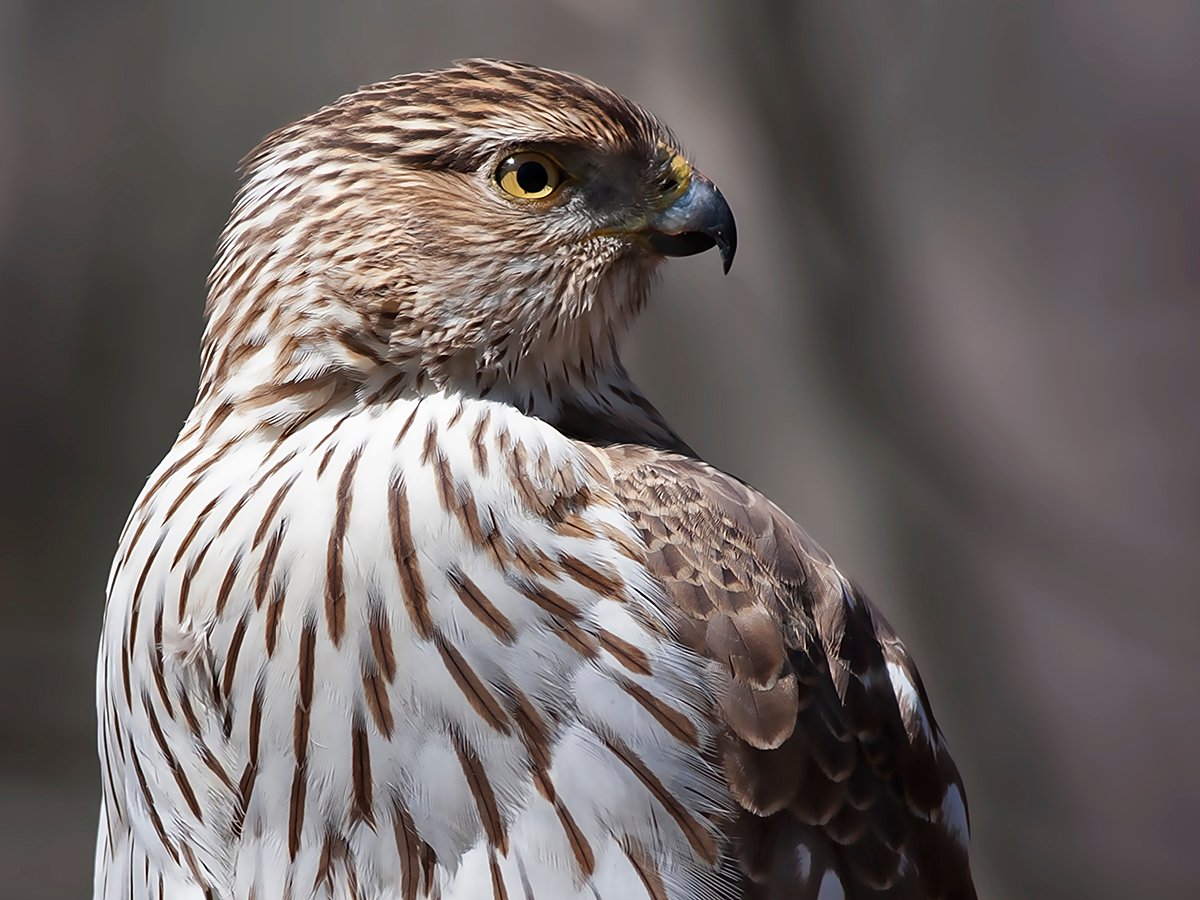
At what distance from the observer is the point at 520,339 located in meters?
1.76

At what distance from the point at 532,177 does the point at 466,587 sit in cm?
56

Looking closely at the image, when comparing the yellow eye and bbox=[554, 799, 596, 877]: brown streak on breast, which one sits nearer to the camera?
bbox=[554, 799, 596, 877]: brown streak on breast

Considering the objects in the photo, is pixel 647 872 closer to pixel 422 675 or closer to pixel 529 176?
pixel 422 675

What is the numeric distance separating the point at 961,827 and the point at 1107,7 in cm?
267

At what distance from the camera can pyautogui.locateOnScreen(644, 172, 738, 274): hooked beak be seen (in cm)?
187

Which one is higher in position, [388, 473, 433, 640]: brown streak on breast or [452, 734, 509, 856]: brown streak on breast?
[388, 473, 433, 640]: brown streak on breast

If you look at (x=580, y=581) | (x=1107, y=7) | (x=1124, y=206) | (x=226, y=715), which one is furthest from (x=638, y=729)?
(x=1107, y=7)

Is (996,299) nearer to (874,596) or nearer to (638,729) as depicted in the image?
(874,596)

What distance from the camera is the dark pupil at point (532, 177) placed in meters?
1.78

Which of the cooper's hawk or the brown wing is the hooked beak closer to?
the cooper's hawk

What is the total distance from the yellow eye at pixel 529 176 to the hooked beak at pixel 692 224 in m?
0.15

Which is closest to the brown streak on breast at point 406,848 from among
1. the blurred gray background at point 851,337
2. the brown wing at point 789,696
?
the brown wing at point 789,696

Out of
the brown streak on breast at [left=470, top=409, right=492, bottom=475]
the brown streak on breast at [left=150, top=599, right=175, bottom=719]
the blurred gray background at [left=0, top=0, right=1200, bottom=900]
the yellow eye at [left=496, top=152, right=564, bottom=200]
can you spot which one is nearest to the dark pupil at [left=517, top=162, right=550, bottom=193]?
the yellow eye at [left=496, top=152, right=564, bottom=200]

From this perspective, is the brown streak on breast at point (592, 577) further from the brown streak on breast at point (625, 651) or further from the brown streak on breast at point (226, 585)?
the brown streak on breast at point (226, 585)
